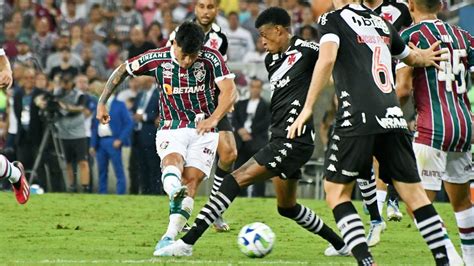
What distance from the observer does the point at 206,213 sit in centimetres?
1067

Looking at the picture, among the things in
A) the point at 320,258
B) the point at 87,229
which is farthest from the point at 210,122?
the point at 87,229

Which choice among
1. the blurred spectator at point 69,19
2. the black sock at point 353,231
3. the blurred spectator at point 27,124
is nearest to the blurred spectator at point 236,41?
the blurred spectator at point 69,19

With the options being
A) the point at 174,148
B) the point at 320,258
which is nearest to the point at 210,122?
the point at 174,148

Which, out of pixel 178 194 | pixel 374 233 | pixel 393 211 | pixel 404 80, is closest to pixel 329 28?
pixel 404 80

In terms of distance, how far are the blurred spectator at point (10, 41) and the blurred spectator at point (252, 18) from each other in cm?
533

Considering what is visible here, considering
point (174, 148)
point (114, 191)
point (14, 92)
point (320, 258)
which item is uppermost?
point (174, 148)

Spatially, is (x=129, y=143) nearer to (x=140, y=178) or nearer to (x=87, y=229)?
(x=140, y=178)

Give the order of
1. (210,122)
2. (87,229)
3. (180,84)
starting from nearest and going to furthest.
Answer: (210,122) → (180,84) → (87,229)

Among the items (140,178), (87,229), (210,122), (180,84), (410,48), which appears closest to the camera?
(410,48)

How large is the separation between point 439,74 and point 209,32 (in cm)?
493

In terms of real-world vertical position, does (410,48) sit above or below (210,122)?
above

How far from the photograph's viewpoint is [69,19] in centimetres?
2722

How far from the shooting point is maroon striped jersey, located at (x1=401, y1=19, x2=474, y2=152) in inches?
398

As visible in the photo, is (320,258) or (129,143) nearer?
(320,258)
